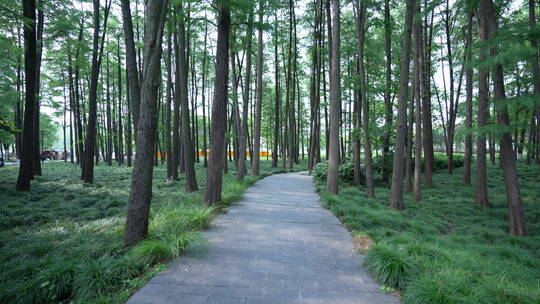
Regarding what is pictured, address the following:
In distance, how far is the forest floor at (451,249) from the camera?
257cm

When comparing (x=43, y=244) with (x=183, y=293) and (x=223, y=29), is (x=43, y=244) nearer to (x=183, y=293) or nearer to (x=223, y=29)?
(x=183, y=293)

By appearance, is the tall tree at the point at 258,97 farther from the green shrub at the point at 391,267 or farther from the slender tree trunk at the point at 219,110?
the green shrub at the point at 391,267

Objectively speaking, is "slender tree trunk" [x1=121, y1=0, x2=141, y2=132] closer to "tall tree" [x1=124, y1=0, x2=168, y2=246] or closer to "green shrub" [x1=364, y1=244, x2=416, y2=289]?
"tall tree" [x1=124, y1=0, x2=168, y2=246]

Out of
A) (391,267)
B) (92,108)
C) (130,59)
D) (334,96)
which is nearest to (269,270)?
(391,267)

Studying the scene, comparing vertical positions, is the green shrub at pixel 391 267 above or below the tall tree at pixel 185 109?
below

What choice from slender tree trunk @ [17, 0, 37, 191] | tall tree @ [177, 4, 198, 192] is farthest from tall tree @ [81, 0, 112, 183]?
tall tree @ [177, 4, 198, 192]

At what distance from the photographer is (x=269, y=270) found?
10.8 feet

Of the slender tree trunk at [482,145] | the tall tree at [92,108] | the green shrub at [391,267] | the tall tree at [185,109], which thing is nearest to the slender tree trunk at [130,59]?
the tall tree at [185,109]

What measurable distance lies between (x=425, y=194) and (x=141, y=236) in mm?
10994

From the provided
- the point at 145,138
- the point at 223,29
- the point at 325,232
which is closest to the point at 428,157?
the point at 325,232

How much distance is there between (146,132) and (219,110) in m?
2.94

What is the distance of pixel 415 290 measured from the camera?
262 cm

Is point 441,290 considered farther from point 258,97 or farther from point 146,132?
point 258,97

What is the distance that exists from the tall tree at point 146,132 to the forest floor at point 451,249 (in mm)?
3251
